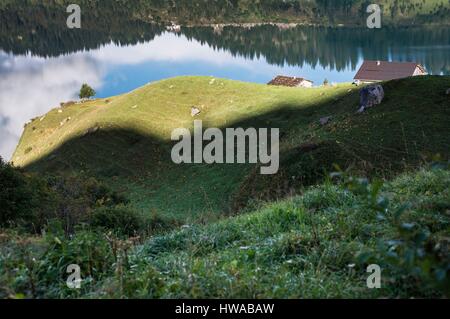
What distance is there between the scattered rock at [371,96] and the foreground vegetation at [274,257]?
1516 inches

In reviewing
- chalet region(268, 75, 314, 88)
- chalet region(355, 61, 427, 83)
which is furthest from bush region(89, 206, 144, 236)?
chalet region(355, 61, 427, 83)

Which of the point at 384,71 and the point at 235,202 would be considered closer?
the point at 235,202

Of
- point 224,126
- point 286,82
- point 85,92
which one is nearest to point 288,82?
point 286,82

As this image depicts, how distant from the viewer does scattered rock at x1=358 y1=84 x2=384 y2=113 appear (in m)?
48.0

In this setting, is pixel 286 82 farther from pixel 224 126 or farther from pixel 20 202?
pixel 20 202

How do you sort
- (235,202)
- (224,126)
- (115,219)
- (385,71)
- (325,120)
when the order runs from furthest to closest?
A: (385,71), (224,126), (325,120), (235,202), (115,219)

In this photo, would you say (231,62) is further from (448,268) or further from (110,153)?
(448,268)

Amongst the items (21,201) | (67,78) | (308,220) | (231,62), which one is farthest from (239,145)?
(231,62)

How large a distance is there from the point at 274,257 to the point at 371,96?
43.0m

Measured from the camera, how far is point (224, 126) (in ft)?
201

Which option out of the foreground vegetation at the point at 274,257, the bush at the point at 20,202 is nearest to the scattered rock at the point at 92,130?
the bush at the point at 20,202

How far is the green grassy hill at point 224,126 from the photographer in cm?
3559

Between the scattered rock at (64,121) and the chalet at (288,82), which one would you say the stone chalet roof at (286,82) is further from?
the scattered rock at (64,121)

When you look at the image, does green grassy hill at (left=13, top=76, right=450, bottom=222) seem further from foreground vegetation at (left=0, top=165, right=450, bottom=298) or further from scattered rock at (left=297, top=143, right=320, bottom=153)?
foreground vegetation at (left=0, top=165, right=450, bottom=298)
